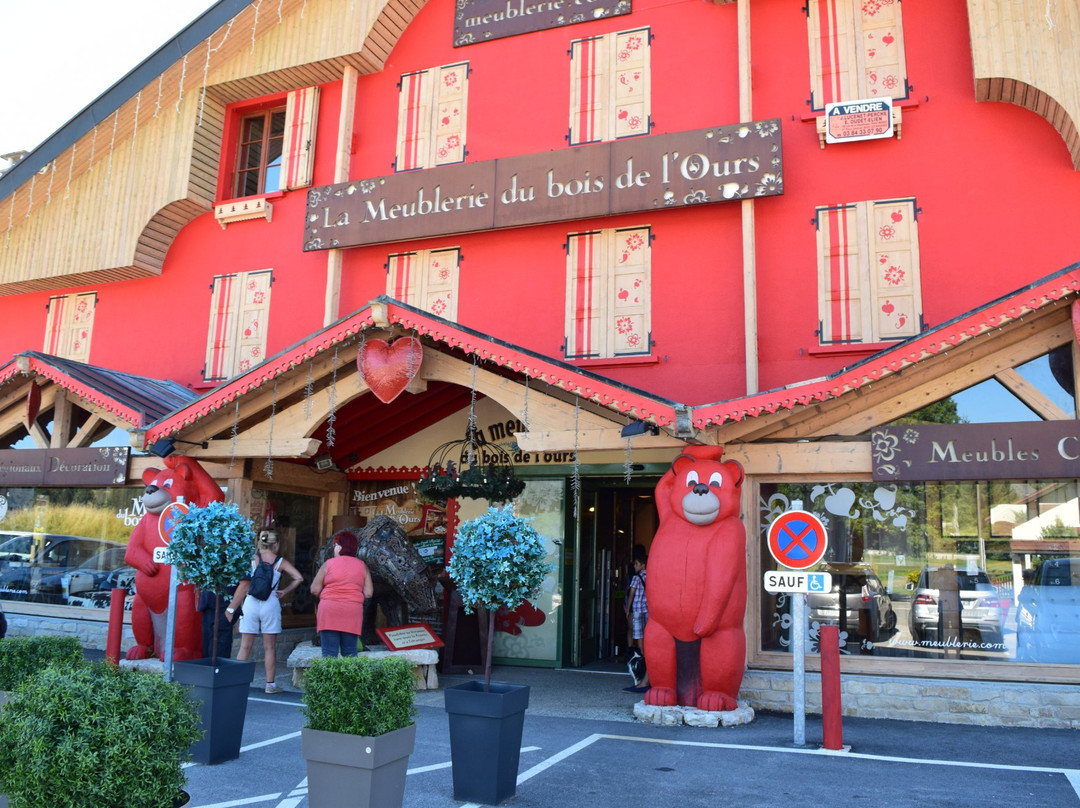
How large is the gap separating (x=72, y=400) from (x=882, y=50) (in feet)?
37.9

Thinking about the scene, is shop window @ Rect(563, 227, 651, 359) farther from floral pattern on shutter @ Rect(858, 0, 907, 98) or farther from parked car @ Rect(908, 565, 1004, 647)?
parked car @ Rect(908, 565, 1004, 647)

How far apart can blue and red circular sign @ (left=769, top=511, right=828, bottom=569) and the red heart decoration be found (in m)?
4.11

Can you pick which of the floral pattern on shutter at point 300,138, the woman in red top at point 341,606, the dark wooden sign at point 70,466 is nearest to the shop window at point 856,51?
the floral pattern on shutter at point 300,138

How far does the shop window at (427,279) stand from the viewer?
467 inches

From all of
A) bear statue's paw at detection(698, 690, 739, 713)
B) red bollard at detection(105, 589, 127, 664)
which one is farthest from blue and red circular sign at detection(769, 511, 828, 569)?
red bollard at detection(105, 589, 127, 664)

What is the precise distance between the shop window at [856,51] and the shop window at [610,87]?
7.10 feet

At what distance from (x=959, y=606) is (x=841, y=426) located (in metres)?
2.07

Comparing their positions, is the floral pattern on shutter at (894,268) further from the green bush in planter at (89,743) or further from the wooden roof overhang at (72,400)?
the wooden roof overhang at (72,400)

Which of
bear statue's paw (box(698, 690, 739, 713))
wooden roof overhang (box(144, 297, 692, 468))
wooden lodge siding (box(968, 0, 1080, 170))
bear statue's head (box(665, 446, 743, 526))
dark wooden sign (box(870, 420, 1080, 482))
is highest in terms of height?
wooden lodge siding (box(968, 0, 1080, 170))

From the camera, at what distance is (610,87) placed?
1147 cm

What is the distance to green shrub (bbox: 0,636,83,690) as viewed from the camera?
209 inches

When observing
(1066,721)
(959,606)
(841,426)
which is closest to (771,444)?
(841,426)

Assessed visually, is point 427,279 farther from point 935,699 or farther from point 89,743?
point 89,743

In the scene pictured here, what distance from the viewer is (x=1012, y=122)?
9.63 m
